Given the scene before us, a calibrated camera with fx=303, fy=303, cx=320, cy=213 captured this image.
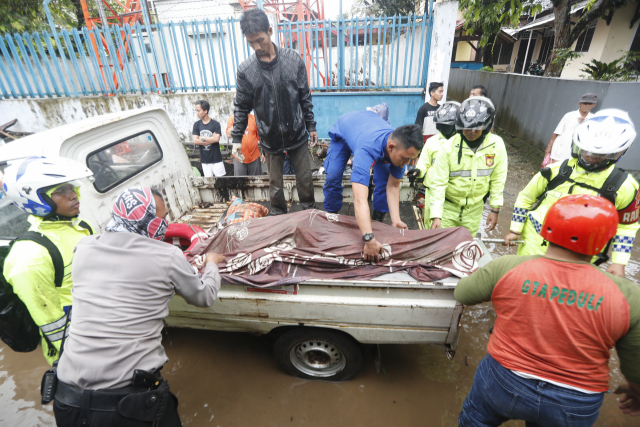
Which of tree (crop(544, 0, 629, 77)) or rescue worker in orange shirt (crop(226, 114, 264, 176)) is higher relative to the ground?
tree (crop(544, 0, 629, 77))

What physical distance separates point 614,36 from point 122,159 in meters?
12.9

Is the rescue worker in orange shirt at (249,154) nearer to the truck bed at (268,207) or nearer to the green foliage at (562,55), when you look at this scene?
the truck bed at (268,207)

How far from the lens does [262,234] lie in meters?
2.32

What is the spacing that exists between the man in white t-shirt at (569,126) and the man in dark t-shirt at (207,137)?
205 inches

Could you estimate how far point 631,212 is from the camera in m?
1.94

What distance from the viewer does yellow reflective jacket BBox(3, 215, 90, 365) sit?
162 cm

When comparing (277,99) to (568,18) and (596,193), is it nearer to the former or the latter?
(596,193)

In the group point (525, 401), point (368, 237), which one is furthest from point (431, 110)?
point (525, 401)

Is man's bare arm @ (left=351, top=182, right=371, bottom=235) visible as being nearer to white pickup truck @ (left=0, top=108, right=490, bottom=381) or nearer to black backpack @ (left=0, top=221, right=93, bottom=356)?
white pickup truck @ (left=0, top=108, right=490, bottom=381)

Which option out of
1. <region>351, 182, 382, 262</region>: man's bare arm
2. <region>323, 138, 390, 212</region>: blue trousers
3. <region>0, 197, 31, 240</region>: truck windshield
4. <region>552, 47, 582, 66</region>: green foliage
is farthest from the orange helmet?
<region>552, 47, 582, 66</region>: green foliage

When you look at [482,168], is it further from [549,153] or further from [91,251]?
[549,153]

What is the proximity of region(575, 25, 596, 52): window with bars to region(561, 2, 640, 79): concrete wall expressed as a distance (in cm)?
43

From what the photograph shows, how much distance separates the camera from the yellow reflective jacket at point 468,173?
2.65 metres

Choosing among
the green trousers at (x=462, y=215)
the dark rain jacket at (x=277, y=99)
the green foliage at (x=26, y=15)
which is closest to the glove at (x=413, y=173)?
the green trousers at (x=462, y=215)
